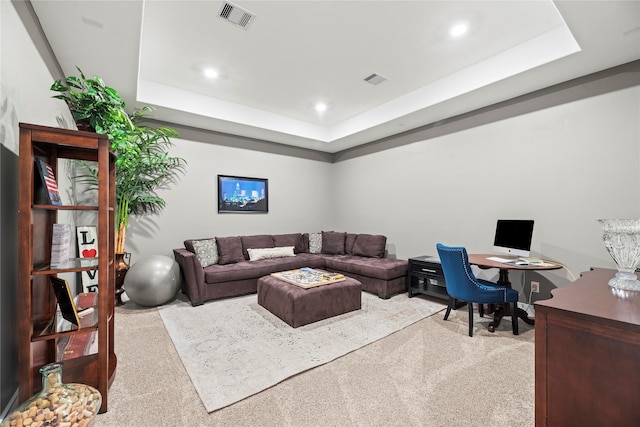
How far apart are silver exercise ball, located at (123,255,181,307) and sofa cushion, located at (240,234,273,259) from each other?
1394 mm

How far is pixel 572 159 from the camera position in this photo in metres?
3.28

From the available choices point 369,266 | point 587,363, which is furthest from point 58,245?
point 369,266

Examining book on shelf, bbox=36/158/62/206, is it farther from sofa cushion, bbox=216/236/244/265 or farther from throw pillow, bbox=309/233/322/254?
throw pillow, bbox=309/233/322/254

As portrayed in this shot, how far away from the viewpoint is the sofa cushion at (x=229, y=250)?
15.1ft

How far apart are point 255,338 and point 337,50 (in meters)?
3.18

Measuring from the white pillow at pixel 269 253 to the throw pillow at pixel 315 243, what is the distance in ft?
1.77

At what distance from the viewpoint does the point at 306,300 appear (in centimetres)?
317

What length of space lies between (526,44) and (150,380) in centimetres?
466

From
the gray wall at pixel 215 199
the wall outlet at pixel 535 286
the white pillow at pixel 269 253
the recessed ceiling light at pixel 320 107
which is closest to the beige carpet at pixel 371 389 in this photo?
the wall outlet at pixel 535 286

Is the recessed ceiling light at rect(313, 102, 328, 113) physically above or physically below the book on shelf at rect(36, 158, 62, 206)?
above

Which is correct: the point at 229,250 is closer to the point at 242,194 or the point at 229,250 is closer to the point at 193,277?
the point at 193,277

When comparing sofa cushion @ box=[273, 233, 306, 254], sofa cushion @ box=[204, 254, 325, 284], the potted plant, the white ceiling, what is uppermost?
the white ceiling

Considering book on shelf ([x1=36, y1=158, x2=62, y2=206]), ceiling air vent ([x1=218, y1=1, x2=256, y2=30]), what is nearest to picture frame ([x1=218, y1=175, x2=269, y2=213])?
ceiling air vent ([x1=218, y1=1, x2=256, y2=30])

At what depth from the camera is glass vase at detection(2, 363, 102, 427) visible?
1268mm
